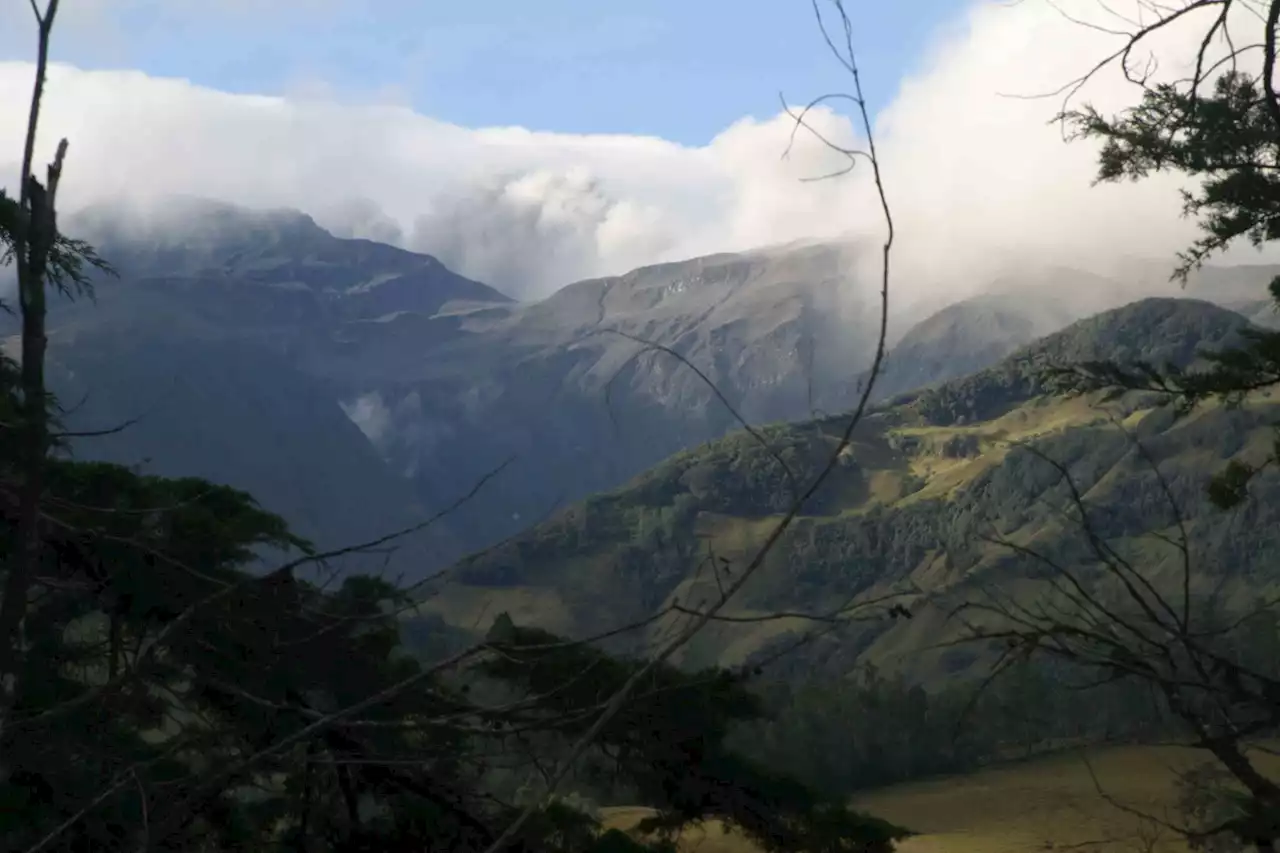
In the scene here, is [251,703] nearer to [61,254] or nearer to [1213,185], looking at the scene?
[61,254]

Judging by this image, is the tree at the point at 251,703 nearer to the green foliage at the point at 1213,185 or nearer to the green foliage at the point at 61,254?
the green foliage at the point at 61,254

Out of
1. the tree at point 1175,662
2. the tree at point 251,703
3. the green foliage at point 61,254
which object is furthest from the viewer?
the green foliage at point 61,254

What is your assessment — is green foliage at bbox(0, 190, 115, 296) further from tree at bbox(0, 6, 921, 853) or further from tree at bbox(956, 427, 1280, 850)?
tree at bbox(956, 427, 1280, 850)

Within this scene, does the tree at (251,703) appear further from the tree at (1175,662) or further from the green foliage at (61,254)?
the tree at (1175,662)

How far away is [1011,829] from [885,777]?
92.6 ft

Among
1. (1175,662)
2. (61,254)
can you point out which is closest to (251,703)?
(61,254)

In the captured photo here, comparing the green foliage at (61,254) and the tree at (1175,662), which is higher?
the green foliage at (61,254)

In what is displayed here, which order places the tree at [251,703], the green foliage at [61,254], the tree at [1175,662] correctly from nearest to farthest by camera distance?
the tree at [1175,662]
the tree at [251,703]
the green foliage at [61,254]

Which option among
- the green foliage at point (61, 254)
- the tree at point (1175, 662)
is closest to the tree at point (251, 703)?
the green foliage at point (61, 254)

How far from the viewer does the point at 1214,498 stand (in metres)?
12.3

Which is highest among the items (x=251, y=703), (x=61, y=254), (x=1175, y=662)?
(x=61, y=254)

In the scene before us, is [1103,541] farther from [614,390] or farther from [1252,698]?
[614,390]

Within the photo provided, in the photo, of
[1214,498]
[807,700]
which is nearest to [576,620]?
[807,700]

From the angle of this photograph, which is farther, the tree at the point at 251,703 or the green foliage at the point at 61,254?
the green foliage at the point at 61,254
